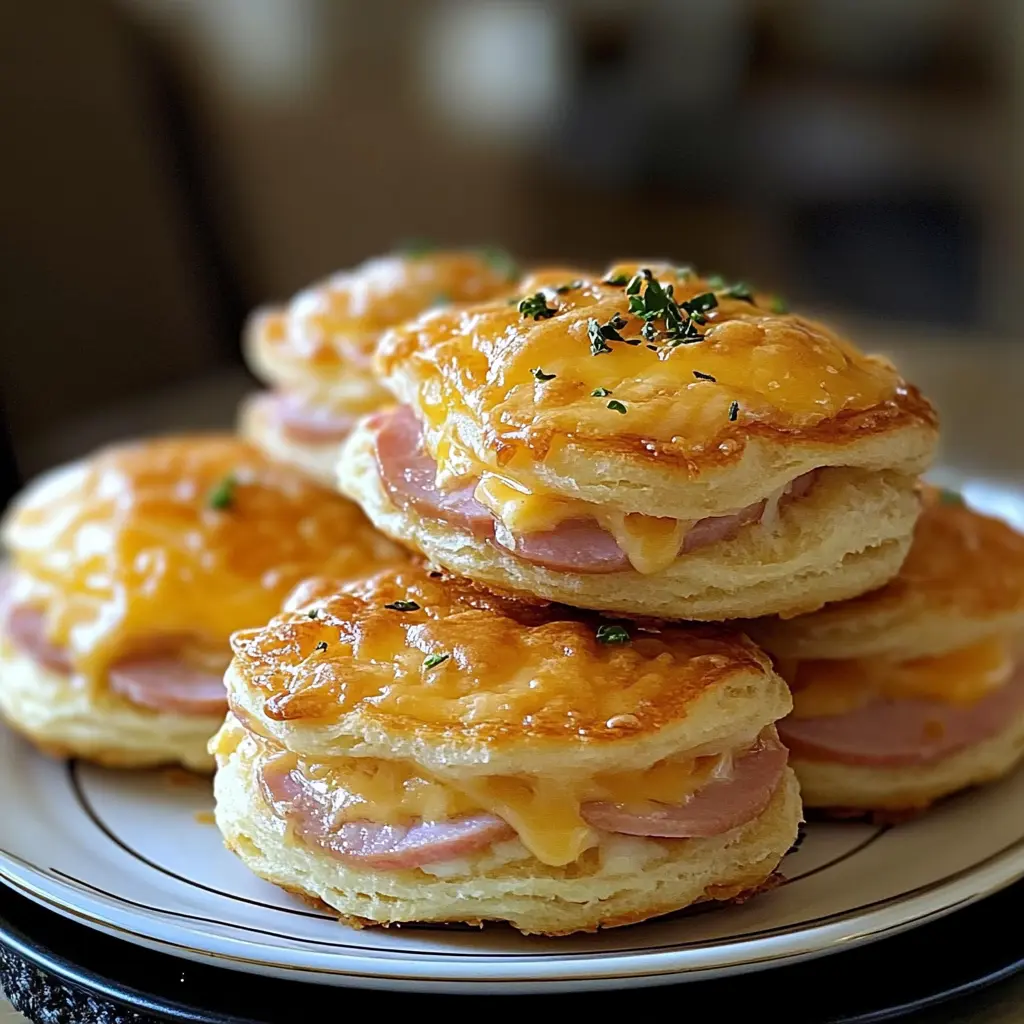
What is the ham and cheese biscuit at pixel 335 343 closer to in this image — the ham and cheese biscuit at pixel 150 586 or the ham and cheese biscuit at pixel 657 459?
the ham and cheese biscuit at pixel 150 586

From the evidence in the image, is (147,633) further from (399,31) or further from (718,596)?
(399,31)

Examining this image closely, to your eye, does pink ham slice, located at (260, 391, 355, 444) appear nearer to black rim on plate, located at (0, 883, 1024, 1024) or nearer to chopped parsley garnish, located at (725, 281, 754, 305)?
chopped parsley garnish, located at (725, 281, 754, 305)

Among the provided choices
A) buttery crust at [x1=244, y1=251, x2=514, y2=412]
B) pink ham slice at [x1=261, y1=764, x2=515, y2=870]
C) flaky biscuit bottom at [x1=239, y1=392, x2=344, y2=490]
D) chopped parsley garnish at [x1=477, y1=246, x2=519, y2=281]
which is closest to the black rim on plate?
pink ham slice at [x1=261, y1=764, x2=515, y2=870]

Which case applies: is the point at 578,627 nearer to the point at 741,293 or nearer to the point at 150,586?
the point at 741,293

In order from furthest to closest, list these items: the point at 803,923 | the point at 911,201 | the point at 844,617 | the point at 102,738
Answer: the point at 911,201 < the point at 102,738 < the point at 844,617 < the point at 803,923

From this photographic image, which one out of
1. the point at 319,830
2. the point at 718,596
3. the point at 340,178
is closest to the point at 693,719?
the point at 718,596

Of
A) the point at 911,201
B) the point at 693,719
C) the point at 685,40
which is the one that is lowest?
the point at 911,201

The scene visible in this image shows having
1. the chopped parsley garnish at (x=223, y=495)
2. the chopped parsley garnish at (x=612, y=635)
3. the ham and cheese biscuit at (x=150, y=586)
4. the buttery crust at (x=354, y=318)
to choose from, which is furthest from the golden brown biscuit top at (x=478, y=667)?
the buttery crust at (x=354, y=318)
